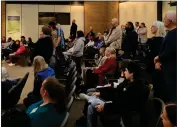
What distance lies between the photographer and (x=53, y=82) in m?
3.01

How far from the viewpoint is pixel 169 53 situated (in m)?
3.88

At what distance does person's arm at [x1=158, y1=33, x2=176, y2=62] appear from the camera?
3816 mm

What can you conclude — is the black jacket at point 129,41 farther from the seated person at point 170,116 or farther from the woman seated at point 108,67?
A: the seated person at point 170,116

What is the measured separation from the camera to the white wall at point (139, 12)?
44.6ft

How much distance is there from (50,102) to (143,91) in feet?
4.32

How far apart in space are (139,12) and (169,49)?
11506 mm

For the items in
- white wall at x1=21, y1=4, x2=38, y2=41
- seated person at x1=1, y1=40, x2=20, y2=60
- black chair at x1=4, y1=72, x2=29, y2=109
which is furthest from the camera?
white wall at x1=21, y1=4, x2=38, y2=41

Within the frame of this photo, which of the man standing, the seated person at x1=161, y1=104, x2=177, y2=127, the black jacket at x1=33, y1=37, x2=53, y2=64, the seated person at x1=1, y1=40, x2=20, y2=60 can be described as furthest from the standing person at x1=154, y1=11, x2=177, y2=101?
the seated person at x1=1, y1=40, x2=20, y2=60

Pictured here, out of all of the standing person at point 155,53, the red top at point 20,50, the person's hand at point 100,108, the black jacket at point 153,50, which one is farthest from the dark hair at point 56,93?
the red top at point 20,50

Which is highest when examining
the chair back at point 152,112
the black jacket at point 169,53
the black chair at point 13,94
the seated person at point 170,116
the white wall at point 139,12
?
the white wall at point 139,12

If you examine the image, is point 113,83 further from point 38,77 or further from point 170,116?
point 170,116

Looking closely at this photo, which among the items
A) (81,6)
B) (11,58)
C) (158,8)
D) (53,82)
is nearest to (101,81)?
(53,82)

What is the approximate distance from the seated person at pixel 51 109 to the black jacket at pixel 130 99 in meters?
1.00

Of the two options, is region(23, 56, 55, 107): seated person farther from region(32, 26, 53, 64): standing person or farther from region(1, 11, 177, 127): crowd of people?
region(32, 26, 53, 64): standing person
